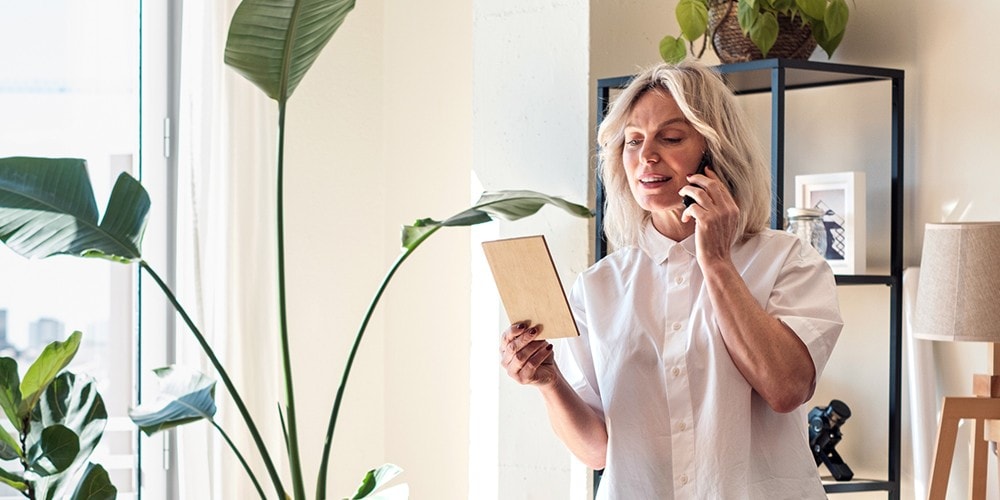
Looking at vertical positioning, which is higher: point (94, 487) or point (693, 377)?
point (693, 377)

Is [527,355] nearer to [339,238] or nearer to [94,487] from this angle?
[94,487]

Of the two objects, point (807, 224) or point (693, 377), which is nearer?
point (693, 377)

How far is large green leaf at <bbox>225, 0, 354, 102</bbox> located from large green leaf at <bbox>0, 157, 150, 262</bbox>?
0.96 feet

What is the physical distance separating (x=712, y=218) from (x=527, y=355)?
40 centimetres

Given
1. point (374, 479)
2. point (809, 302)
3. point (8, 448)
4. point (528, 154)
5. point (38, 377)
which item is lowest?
point (374, 479)

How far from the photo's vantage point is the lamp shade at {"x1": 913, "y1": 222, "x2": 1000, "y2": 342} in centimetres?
238

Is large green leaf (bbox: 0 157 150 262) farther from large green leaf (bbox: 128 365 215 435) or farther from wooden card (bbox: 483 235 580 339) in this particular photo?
wooden card (bbox: 483 235 580 339)

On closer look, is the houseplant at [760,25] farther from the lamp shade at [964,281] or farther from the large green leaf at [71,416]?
the large green leaf at [71,416]

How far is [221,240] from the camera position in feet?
10.7

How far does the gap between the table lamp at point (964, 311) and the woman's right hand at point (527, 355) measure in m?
0.94

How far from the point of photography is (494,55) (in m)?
2.99

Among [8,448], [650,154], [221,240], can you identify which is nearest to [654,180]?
[650,154]

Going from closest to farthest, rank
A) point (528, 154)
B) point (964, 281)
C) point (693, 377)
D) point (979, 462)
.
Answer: point (693, 377) → point (964, 281) → point (979, 462) → point (528, 154)

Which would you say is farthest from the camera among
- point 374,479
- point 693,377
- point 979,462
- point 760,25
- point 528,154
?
point 528,154
